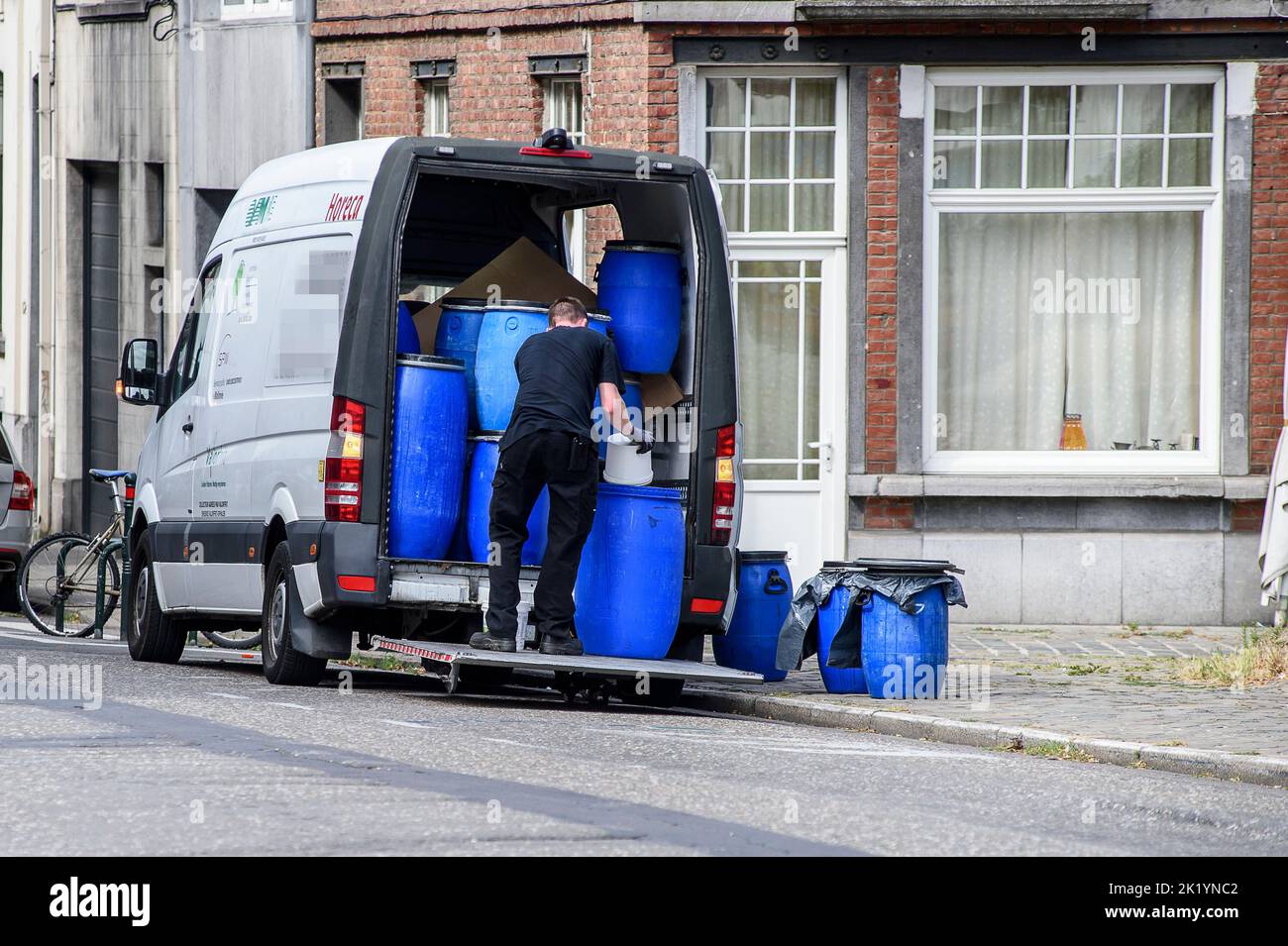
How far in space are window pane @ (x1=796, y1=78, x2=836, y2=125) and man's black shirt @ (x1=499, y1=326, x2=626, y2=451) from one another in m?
6.21

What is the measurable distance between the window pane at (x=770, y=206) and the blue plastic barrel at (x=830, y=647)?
18.5ft

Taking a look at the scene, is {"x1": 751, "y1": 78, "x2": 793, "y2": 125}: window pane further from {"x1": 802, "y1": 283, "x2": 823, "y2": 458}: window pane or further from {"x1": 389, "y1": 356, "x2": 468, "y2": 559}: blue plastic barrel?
{"x1": 389, "y1": 356, "x2": 468, "y2": 559}: blue plastic barrel

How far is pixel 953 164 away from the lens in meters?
16.3

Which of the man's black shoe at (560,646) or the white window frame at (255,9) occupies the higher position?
the white window frame at (255,9)

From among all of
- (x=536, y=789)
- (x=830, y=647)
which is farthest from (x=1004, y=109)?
(x=536, y=789)

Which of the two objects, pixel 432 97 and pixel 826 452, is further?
pixel 432 97

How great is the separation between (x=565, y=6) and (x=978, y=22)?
10.7 feet

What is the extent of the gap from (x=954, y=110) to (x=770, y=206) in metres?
1.53

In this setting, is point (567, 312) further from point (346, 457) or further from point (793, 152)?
point (793, 152)

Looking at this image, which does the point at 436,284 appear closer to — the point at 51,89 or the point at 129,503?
the point at 129,503

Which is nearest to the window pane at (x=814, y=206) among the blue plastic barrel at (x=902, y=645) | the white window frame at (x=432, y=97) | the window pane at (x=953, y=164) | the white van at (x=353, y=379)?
the window pane at (x=953, y=164)

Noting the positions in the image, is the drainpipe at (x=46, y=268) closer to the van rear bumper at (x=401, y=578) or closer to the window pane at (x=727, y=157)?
the window pane at (x=727, y=157)

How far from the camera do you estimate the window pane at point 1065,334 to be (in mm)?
16453

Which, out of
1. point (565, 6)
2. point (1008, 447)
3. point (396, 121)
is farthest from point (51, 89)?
point (1008, 447)
